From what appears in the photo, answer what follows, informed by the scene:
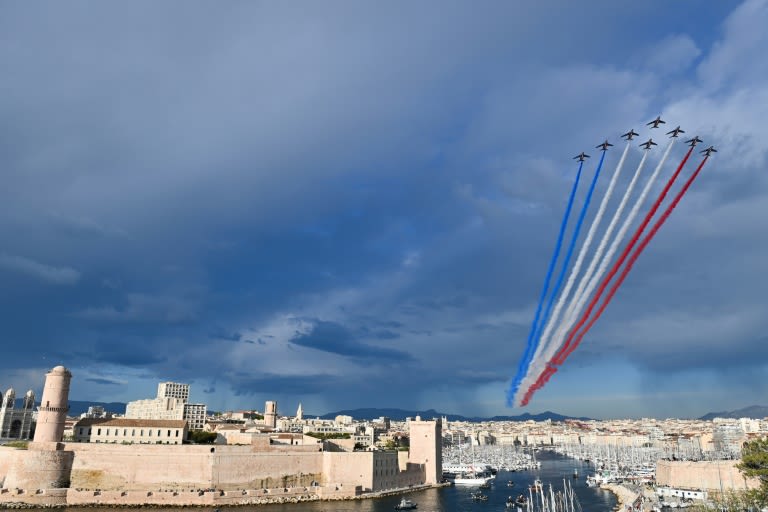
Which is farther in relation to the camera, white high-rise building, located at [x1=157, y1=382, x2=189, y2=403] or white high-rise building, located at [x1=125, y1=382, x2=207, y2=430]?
white high-rise building, located at [x1=157, y1=382, x2=189, y2=403]

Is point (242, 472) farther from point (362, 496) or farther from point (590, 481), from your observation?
point (590, 481)

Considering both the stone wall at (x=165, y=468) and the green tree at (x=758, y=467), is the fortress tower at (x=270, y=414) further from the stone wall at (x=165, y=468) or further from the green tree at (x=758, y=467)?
the green tree at (x=758, y=467)

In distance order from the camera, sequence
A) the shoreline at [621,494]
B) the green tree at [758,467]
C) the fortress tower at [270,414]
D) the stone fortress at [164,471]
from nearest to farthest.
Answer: the green tree at [758,467], the stone fortress at [164,471], the shoreline at [621,494], the fortress tower at [270,414]

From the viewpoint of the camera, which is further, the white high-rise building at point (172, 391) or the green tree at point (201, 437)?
the white high-rise building at point (172, 391)

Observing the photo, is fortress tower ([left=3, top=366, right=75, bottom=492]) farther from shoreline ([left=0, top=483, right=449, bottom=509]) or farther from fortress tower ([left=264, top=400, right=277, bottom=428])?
fortress tower ([left=264, top=400, right=277, bottom=428])

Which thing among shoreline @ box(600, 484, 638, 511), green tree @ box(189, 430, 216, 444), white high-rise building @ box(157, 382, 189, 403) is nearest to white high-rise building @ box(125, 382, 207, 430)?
white high-rise building @ box(157, 382, 189, 403)

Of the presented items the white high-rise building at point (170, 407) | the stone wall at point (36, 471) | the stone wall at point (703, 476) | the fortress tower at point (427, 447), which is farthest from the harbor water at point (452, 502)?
the white high-rise building at point (170, 407)
